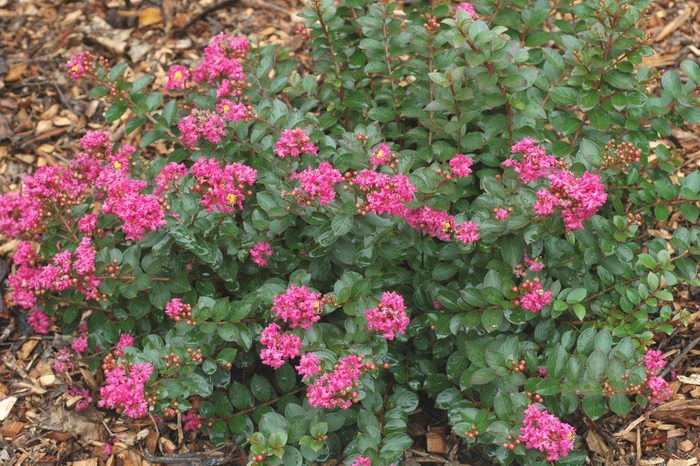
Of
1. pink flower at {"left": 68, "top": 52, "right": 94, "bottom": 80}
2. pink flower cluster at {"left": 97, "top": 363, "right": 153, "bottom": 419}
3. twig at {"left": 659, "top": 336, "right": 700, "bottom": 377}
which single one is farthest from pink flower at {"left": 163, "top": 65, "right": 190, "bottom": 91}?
twig at {"left": 659, "top": 336, "right": 700, "bottom": 377}

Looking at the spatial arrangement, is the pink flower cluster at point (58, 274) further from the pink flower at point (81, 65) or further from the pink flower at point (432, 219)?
the pink flower at point (432, 219)

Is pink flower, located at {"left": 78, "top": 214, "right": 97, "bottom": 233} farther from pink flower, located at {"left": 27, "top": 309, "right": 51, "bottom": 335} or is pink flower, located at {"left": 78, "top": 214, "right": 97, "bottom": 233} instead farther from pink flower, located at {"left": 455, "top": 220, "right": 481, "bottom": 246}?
Answer: pink flower, located at {"left": 455, "top": 220, "right": 481, "bottom": 246}

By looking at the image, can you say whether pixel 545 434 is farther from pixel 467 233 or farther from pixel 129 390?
pixel 129 390

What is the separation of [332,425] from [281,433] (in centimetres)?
35

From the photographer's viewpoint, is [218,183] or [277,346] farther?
[218,183]

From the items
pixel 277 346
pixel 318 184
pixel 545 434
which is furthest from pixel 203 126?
pixel 545 434

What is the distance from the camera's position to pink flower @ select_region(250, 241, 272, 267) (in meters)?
3.35

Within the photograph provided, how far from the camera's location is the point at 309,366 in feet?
9.39

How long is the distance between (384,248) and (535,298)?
0.77m

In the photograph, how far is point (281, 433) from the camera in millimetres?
2891

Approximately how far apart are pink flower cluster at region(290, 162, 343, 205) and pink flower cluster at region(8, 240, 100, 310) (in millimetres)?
1047

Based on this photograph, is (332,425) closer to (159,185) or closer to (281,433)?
(281,433)

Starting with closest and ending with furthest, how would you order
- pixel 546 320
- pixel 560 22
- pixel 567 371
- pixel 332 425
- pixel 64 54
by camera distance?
pixel 567 371
pixel 332 425
pixel 546 320
pixel 560 22
pixel 64 54

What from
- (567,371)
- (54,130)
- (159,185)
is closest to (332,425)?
(567,371)
